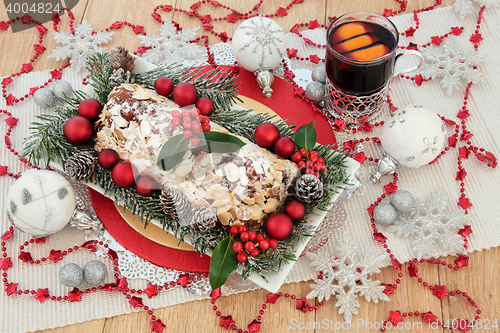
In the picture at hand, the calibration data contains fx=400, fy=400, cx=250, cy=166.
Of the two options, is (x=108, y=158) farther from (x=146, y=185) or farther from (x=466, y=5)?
(x=466, y=5)

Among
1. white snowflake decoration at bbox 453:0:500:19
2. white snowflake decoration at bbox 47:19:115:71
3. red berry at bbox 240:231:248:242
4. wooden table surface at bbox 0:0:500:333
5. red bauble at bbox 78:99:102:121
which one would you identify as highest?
white snowflake decoration at bbox 453:0:500:19

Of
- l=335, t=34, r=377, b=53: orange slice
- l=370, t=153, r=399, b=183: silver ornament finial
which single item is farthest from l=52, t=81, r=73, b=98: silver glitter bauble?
l=370, t=153, r=399, b=183: silver ornament finial

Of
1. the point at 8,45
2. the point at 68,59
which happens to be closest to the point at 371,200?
the point at 68,59

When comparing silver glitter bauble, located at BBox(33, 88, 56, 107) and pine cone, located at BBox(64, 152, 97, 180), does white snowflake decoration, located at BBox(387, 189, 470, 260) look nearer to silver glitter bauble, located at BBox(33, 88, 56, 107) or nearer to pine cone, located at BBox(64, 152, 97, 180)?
pine cone, located at BBox(64, 152, 97, 180)

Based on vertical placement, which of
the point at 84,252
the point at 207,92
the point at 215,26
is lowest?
the point at 84,252

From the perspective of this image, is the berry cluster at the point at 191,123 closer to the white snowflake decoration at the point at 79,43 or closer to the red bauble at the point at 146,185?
the red bauble at the point at 146,185

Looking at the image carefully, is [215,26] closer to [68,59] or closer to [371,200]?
[68,59]
